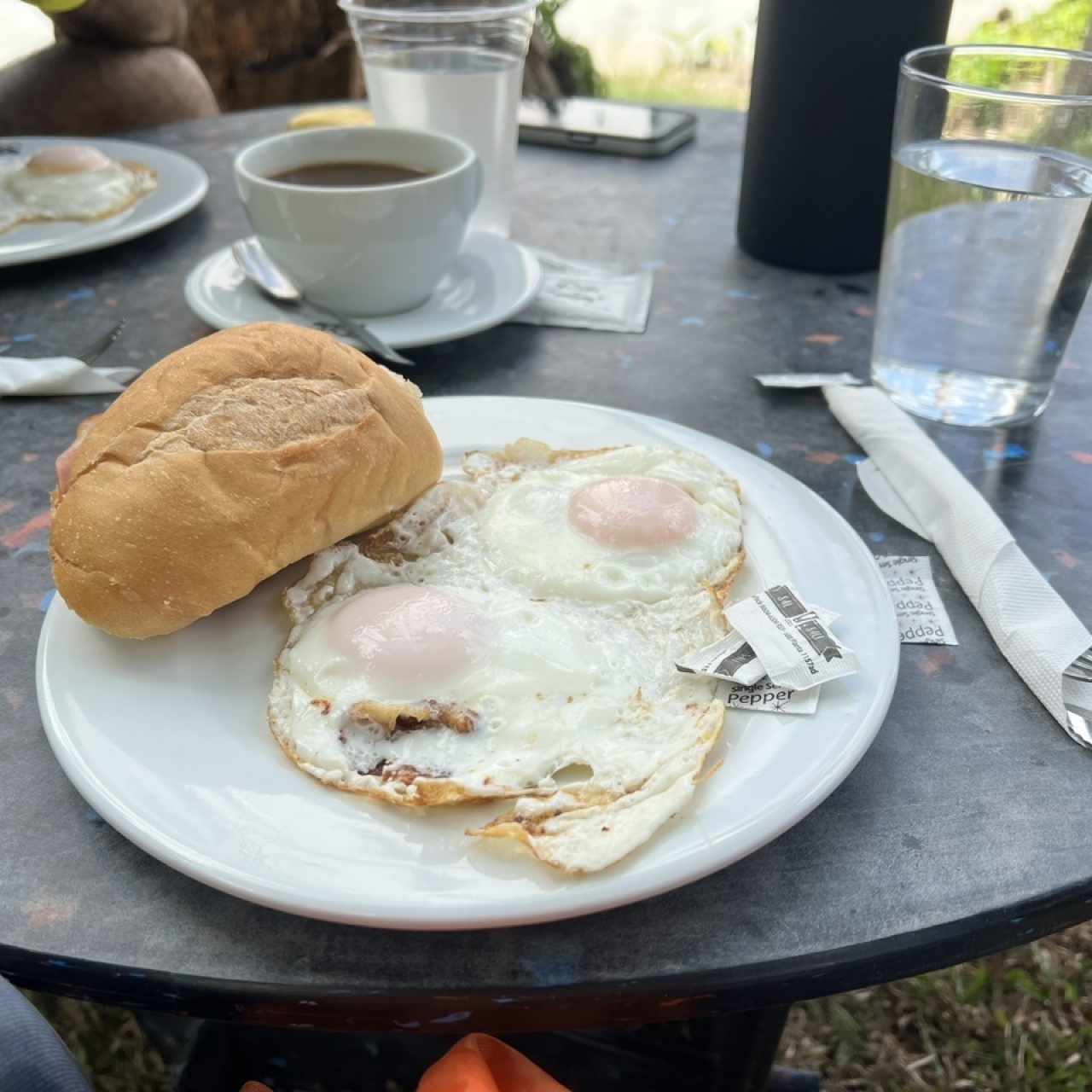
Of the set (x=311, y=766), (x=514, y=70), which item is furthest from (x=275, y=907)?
(x=514, y=70)

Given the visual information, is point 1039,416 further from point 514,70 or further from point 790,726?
point 514,70

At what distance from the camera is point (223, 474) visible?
2.75 feet

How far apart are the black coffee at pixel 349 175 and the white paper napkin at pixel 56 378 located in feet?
1.19

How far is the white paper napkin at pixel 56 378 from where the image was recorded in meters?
1.28

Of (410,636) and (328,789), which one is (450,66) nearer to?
(410,636)

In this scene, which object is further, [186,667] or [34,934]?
[186,667]

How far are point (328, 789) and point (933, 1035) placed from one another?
125 centimetres

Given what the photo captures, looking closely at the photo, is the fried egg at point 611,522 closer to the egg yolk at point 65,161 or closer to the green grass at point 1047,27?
the egg yolk at point 65,161

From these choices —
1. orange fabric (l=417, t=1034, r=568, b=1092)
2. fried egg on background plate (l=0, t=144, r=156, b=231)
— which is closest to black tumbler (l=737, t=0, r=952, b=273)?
fried egg on background plate (l=0, t=144, r=156, b=231)

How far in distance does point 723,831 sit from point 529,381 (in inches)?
32.1

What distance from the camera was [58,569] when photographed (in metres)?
0.82

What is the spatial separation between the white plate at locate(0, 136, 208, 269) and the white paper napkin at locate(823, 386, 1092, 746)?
1.13 meters

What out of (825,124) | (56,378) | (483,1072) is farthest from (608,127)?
(483,1072)

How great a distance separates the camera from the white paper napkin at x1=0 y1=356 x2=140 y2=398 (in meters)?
1.28
